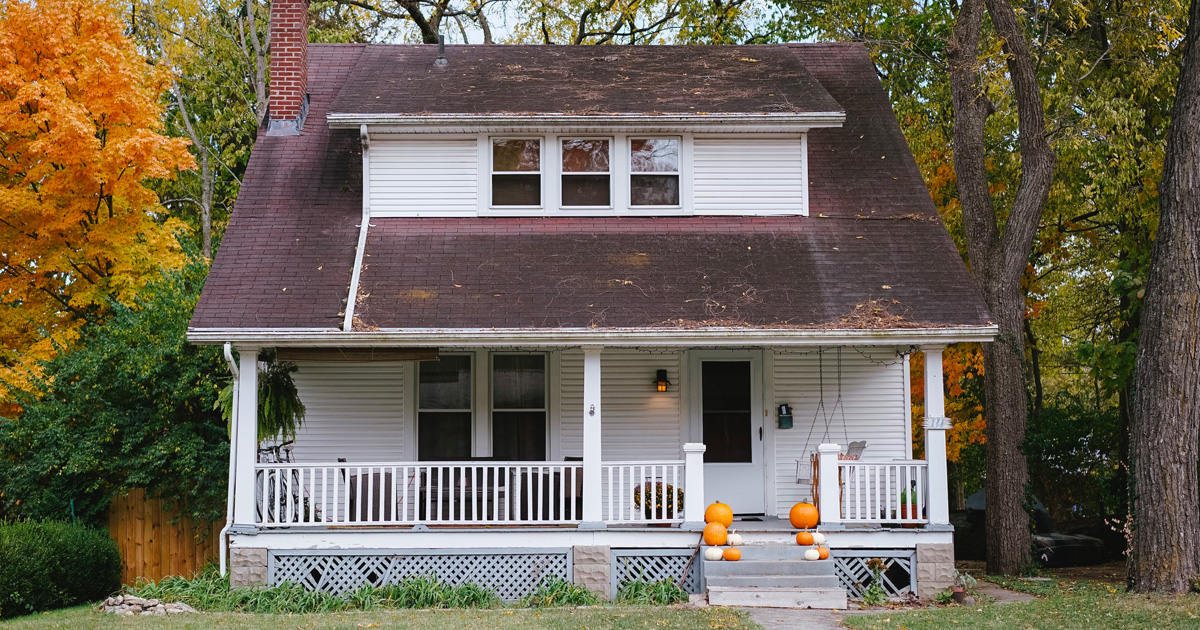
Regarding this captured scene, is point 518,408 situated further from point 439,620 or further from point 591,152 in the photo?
point 439,620

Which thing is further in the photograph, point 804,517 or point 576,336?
point 804,517

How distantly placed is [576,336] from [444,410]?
10.2 feet

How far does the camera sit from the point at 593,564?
11.6 metres

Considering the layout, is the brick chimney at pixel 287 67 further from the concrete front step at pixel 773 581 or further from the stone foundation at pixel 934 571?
the stone foundation at pixel 934 571

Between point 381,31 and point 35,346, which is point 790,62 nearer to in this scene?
point 35,346

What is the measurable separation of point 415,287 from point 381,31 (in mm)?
18130

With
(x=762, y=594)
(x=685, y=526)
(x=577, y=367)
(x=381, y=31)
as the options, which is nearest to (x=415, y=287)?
(x=577, y=367)

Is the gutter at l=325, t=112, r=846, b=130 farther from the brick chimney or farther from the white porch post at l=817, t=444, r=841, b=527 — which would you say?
the white porch post at l=817, t=444, r=841, b=527

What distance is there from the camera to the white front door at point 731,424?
13.7 meters

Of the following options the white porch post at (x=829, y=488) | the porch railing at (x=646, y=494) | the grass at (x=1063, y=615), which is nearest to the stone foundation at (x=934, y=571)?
the grass at (x=1063, y=615)

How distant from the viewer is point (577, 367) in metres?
13.9

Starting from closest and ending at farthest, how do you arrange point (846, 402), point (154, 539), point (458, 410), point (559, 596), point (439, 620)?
point (439, 620) < point (559, 596) < point (458, 410) < point (846, 402) < point (154, 539)

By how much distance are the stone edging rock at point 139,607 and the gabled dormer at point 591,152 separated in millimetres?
5587

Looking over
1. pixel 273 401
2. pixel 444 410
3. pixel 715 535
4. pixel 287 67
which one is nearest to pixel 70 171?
pixel 287 67
